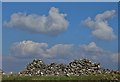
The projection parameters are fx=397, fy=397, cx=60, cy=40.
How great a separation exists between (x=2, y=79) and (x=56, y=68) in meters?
9.39

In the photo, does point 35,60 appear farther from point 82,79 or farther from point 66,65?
point 82,79

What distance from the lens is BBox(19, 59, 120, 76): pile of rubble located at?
40750 millimetres

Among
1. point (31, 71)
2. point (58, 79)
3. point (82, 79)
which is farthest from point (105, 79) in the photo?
point (31, 71)

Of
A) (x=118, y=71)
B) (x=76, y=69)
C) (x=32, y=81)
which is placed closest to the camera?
(x=32, y=81)

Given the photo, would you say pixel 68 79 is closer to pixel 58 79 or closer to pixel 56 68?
pixel 58 79

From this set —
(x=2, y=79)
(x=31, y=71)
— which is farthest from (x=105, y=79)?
(x=31, y=71)

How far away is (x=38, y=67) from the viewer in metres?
41.7

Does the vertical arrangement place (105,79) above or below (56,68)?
below

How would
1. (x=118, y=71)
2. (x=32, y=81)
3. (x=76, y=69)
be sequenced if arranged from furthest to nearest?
(x=76, y=69), (x=118, y=71), (x=32, y=81)

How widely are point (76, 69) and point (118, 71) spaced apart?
480 centimetres

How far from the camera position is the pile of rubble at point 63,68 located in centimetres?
4075

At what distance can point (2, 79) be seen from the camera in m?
32.5

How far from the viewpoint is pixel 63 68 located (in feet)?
134

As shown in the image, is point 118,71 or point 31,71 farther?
point 31,71
